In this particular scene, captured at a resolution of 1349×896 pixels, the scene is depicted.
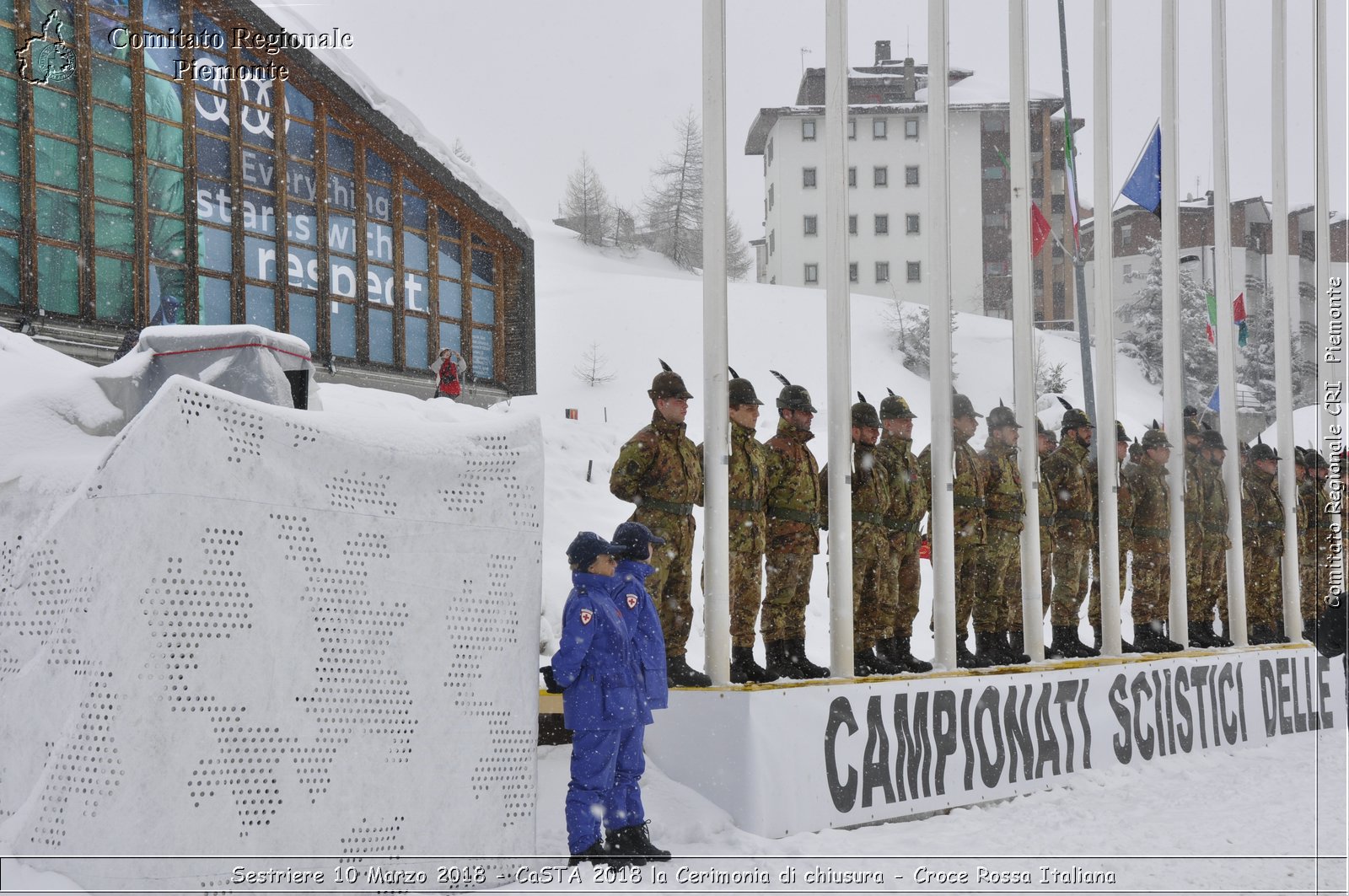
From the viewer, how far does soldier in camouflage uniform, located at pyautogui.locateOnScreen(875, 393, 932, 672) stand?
340 inches

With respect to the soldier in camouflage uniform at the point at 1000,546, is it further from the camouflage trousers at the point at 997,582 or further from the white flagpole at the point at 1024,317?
the white flagpole at the point at 1024,317

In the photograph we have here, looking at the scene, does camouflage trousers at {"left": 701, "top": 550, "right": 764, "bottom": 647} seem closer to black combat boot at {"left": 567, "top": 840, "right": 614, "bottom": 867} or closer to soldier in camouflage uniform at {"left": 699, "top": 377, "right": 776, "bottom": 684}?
soldier in camouflage uniform at {"left": 699, "top": 377, "right": 776, "bottom": 684}

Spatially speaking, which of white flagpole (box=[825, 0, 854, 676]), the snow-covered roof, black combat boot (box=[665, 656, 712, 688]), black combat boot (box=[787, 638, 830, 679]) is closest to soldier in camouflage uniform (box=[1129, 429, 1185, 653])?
white flagpole (box=[825, 0, 854, 676])

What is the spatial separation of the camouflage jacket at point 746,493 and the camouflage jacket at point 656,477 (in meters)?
0.46

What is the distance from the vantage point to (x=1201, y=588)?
1230 centimetres

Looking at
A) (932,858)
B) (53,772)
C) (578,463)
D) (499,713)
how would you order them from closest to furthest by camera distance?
1. (53,772)
2. (499,713)
3. (932,858)
4. (578,463)

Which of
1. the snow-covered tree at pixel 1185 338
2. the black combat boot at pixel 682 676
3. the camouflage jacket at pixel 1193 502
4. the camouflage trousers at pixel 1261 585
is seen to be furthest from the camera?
the snow-covered tree at pixel 1185 338

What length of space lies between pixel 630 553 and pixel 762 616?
1.97m

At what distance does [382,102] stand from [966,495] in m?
13.2

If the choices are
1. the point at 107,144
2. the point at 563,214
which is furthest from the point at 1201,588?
the point at 563,214

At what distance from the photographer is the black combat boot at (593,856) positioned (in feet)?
18.1

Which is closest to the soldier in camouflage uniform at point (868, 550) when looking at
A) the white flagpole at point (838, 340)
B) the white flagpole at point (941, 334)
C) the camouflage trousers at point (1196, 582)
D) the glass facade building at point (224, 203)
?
the white flagpole at point (941, 334)

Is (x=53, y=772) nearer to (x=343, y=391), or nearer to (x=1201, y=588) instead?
(x=1201, y=588)

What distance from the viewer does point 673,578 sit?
22.7 feet
